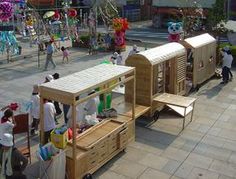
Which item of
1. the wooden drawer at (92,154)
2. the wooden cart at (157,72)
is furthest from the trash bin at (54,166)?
the wooden cart at (157,72)

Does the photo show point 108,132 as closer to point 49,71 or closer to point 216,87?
point 216,87

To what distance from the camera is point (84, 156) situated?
31.3 ft

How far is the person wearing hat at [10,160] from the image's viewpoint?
27.5ft

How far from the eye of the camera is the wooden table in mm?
13484

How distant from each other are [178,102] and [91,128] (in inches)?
170

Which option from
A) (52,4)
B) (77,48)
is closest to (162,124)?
(77,48)

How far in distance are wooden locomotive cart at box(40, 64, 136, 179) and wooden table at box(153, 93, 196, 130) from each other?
2.30 metres

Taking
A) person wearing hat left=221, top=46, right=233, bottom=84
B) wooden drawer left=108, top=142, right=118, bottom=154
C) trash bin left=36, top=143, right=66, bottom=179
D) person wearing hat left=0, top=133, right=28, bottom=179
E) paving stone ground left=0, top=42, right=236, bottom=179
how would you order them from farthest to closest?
person wearing hat left=221, top=46, right=233, bottom=84 → wooden drawer left=108, top=142, right=118, bottom=154 → paving stone ground left=0, top=42, right=236, bottom=179 → trash bin left=36, top=143, right=66, bottom=179 → person wearing hat left=0, top=133, right=28, bottom=179

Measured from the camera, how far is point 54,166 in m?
9.04

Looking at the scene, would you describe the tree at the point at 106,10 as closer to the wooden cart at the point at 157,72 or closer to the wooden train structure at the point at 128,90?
the wooden train structure at the point at 128,90

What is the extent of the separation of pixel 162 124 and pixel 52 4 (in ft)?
114

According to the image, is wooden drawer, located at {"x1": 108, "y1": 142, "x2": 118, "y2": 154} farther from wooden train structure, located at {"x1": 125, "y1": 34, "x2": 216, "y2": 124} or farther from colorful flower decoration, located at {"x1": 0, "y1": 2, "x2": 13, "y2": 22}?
colorful flower decoration, located at {"x1": 0, "y1": 2, "x2": 13, "y2": 22}

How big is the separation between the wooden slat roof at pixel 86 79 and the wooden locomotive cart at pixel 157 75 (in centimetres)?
212

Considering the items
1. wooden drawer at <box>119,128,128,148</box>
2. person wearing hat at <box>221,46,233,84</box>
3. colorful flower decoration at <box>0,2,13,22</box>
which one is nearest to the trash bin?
wooden drawer at <box>119,128,128,148</box>
